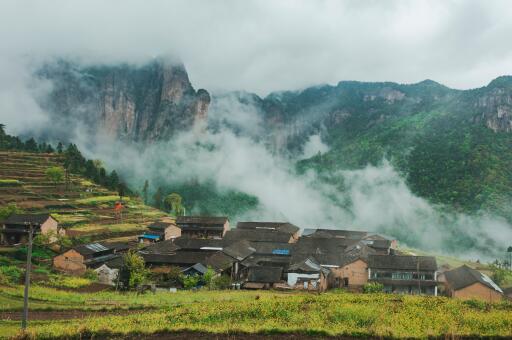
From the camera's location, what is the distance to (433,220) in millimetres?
91750

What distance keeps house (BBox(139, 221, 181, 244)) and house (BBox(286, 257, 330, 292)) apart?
26.1 meters

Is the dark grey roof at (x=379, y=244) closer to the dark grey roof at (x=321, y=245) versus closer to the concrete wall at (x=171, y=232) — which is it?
the dark grey roof at (x=321, y=245)

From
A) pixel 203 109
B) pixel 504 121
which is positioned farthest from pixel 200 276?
pixel 203 109

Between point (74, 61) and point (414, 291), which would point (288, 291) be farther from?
point (74, 61)

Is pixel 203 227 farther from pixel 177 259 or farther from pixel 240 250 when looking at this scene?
pixel 177 259

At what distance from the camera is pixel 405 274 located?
48438 mm

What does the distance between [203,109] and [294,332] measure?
521 ft

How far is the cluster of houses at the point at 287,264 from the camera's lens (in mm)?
47344

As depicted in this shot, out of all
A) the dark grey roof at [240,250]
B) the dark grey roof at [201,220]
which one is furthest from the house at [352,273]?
the dark grey roof at [201,220]

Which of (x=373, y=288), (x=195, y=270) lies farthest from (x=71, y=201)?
(x=373, y=288)

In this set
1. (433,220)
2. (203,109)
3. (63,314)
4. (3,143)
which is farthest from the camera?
(203,109)

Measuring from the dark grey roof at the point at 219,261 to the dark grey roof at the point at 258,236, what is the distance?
13.2 m

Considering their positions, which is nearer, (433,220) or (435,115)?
(433,220)

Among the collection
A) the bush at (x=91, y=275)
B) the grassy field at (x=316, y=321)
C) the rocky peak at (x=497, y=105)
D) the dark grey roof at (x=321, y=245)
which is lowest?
the bush at (x=91, y=275)
